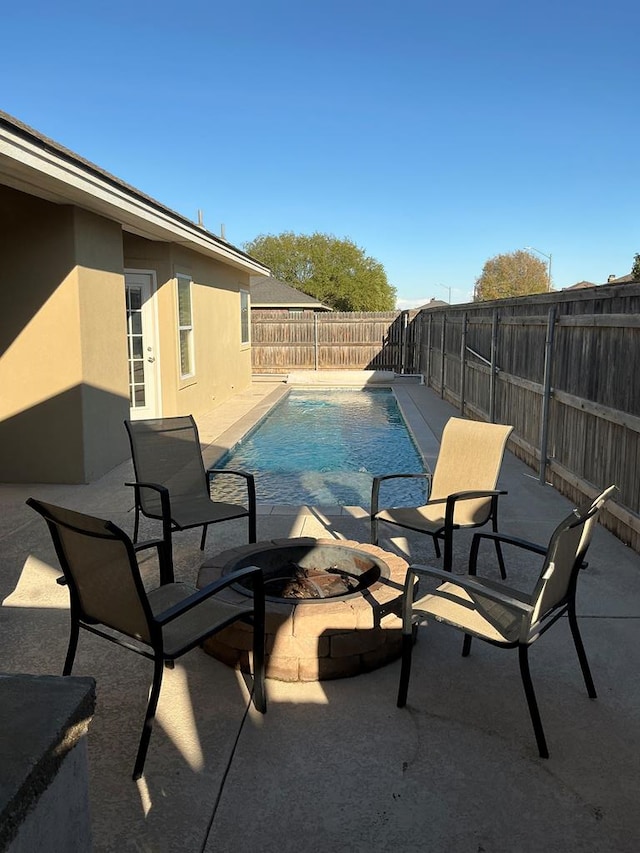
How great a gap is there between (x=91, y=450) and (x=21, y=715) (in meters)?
6.09

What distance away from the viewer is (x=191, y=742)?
271cm

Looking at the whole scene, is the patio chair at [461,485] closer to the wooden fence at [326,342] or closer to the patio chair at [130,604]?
the patio chair at [130,604]

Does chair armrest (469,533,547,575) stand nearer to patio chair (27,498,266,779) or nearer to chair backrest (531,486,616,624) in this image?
chair backrest (531,486,616,624)

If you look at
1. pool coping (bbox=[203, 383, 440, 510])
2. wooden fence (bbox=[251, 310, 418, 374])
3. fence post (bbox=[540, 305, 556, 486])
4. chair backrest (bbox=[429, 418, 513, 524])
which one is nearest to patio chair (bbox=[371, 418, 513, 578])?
chair backrest (bbox=[429, 418, 513, 524])

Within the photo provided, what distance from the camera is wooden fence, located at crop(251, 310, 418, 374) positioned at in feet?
74.7

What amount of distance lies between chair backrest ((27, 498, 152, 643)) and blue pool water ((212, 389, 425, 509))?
4109 millimetres

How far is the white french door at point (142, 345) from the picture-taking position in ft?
33.2

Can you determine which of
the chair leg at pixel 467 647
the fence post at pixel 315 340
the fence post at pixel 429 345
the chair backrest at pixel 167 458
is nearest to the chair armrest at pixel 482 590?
the chair leg at pixel 467 647

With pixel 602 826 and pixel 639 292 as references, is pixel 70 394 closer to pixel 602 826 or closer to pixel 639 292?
pixel 639 292

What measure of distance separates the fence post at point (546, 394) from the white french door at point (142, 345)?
5.92m

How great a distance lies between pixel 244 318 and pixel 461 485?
1373 cm

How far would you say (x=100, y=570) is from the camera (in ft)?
8.86

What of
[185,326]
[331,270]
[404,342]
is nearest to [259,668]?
[185,326]

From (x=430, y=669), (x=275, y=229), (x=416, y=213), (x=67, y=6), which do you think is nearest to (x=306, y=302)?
(x=67, y=6)
